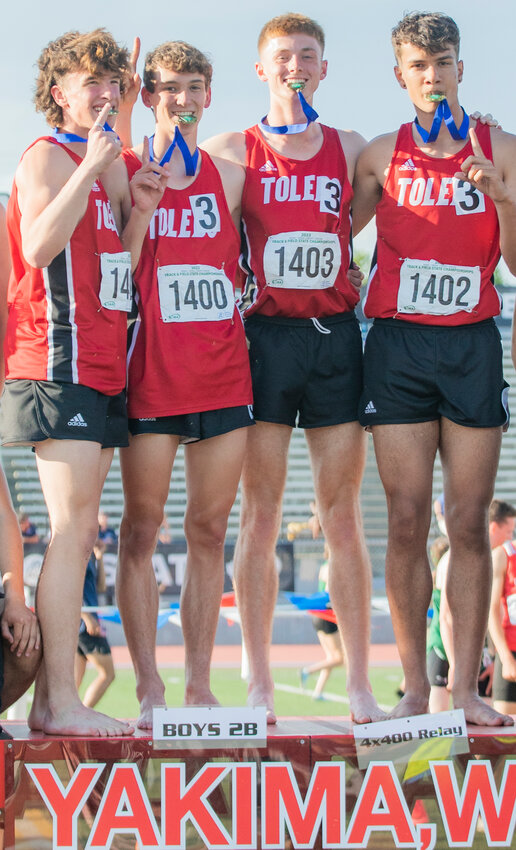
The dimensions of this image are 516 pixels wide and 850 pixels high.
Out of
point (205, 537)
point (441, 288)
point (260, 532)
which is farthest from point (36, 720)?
point (441, 288)

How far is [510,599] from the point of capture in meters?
6.81

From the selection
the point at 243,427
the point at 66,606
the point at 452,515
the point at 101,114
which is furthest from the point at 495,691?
the point at 101,114

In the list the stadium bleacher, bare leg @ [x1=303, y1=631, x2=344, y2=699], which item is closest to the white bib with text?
bare leg @ [x1=303, y1=631, x2=344, y2=699]

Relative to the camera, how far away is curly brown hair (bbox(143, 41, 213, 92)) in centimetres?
417

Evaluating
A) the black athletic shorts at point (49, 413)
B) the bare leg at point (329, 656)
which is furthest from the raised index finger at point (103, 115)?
the bare leg at point (329, 656)

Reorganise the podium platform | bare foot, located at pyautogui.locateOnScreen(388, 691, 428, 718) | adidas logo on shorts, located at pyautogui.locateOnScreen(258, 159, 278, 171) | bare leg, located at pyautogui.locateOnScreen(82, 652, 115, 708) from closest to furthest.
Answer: the podium platform
bare foot, located at pyautogui.locateOnScreen(388, 691, 428, 718)
adidas logo on shorts, located at pyautogui.locateOnScreen(258, 159, 278, 171)
bare leg, located at pyautogui.locateOnScreen(82, 652, 115, 708)

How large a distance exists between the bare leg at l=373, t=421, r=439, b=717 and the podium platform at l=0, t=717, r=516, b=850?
0.63 meters

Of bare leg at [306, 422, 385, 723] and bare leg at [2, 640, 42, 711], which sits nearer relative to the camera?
bare leg at [2, 640, 42, 711]

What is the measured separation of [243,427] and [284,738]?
A: 1201 millimetres

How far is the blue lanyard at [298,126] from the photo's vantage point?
433 centimetres

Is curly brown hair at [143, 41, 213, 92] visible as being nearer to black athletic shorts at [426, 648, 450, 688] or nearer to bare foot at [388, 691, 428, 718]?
bare foot at [388, 691, 428, 718]

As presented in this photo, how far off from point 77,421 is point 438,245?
1521mm

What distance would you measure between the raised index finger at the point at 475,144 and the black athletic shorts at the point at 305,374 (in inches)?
34.0

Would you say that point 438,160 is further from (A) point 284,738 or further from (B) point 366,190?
(A) point 284,738
